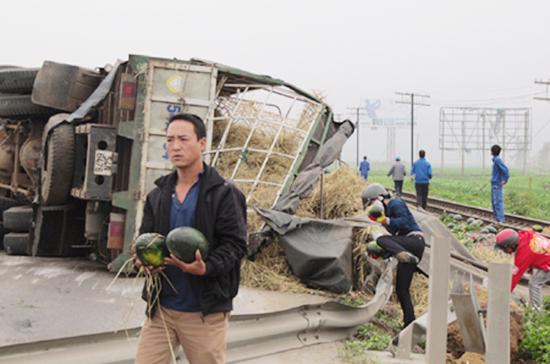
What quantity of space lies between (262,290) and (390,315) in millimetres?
1319

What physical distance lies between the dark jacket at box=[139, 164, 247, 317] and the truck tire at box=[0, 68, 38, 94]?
616 centimetres

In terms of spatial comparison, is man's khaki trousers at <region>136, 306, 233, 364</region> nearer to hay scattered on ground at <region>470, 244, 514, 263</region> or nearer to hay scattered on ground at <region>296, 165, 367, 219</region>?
hay scattered on ground at <region>296, 165, 367, 219</region>

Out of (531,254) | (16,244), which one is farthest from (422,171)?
(16,244)

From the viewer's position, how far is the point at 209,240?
299 cm

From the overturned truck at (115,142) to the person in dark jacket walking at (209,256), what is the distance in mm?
3716

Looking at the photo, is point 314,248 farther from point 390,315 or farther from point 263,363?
point 263,363

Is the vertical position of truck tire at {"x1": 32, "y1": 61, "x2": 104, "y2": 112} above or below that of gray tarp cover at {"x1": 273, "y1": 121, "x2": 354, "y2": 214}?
above

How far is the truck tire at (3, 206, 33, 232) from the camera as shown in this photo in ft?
27.0

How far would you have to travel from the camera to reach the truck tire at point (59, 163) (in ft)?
23.9

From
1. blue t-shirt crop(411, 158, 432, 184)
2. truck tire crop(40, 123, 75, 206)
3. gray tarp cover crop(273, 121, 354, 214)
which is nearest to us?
truck tire crop(40, 123, 75, 206)

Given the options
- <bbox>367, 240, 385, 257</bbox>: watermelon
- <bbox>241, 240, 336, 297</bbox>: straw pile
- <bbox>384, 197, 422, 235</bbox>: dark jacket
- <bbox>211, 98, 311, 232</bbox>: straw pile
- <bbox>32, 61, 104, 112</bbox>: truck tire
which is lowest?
<bbox>241, 240, 336, 297</bbox>: straw pile

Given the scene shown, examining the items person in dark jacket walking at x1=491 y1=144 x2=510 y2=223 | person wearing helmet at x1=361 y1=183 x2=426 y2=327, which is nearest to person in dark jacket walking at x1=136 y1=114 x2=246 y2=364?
person wearing helmet at x1=361 y1=183 x2=426 y2=327

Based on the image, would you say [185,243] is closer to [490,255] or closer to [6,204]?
[6,204]

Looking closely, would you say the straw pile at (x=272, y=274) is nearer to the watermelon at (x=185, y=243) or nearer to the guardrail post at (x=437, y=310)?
the guardrail post at (x=437, y=310)
